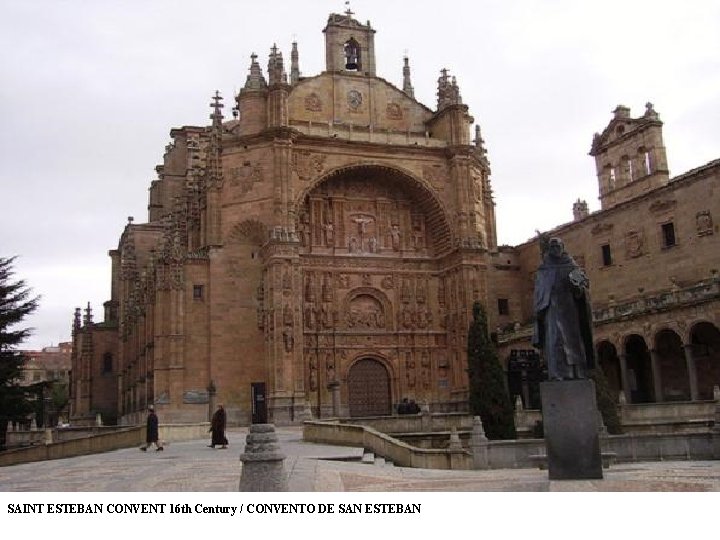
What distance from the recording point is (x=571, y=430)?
38.9ft

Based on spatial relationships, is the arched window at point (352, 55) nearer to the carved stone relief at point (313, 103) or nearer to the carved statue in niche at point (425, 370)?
the carved stone relief at point (313, 103)

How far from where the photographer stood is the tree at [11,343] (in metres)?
31.4

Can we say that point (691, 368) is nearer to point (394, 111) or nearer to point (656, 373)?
point (656, 373)

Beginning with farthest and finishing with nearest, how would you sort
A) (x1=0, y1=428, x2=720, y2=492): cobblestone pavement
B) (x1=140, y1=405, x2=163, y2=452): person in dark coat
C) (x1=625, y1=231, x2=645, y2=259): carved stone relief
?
(x1=625, y1=231, x2=645, y2=259): carved stone relief < (x1=140, y1=405, x2=163, y2=452): person in dark coat < (x1=0, y1=428, x2=720, y2=492): cobblestone pavement

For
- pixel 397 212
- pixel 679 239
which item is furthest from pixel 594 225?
pixel 397 212

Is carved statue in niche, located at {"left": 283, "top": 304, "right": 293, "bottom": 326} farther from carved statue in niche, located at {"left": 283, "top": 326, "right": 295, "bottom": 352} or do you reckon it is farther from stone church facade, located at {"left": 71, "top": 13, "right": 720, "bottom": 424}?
carved statue in niche, located at {"left": 283, "top": 326, "right": 295, "bottom": 352}

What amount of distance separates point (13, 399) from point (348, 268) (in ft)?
58.4

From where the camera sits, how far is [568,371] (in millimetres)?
12289

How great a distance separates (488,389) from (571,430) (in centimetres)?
1580

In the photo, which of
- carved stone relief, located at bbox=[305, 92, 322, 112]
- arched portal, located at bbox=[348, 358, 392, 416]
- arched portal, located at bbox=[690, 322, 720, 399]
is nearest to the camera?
arched portal, located at bbox=[690, 322, 720, 399]

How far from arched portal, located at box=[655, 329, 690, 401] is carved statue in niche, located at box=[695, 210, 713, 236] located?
15.6 ft

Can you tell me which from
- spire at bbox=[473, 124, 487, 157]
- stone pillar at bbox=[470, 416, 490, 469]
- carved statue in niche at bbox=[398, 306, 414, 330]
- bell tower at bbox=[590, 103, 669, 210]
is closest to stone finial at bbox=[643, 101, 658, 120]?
bell tower at bbox=[590, 103, 669, 210]

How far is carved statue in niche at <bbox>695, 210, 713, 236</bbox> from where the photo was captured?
35.1m

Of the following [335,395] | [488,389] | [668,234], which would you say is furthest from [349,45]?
[488,389]
